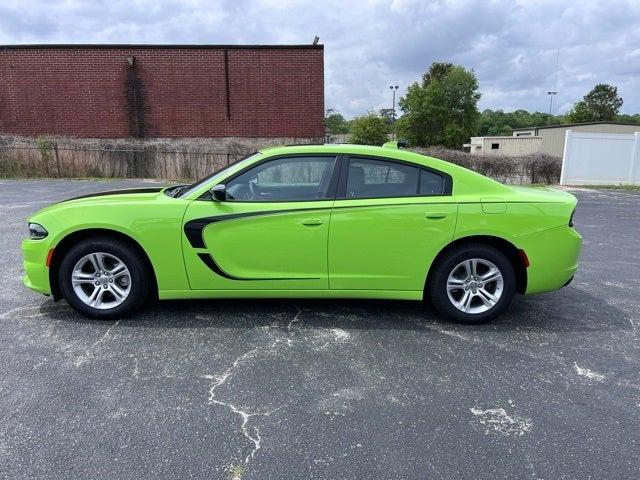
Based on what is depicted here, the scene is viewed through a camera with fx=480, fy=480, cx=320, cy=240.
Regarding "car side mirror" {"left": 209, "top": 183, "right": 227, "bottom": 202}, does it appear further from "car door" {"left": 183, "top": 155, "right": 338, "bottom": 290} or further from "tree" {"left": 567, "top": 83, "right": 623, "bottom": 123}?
"tree" {"left": 567, "top": 83, "right": 623, "bottom": 123}

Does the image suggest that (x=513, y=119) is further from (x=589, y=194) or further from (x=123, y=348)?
(x=123, y=348)

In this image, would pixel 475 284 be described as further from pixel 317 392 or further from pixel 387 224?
pixel 317 392

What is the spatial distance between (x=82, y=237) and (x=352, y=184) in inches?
93.4

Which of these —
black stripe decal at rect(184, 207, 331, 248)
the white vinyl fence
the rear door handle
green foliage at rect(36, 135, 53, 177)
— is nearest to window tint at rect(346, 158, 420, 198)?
the rear door handle

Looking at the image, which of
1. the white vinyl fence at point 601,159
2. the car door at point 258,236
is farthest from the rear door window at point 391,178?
the white vinyl fence at point 601,159

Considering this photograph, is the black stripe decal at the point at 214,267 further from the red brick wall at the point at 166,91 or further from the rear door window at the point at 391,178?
the red brick wall at the point at 166,91

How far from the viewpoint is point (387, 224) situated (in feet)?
13.3

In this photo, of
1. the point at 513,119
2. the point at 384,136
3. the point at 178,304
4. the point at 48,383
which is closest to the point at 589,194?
the point at 384,136

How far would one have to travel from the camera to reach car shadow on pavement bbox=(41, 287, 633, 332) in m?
4.20

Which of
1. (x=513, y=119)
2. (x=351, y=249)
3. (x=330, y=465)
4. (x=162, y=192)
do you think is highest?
(x=513, y=119)

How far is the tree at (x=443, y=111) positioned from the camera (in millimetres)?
60938

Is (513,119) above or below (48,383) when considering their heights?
above

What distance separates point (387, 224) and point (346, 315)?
37.9 inches

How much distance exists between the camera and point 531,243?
4121 millimetres
